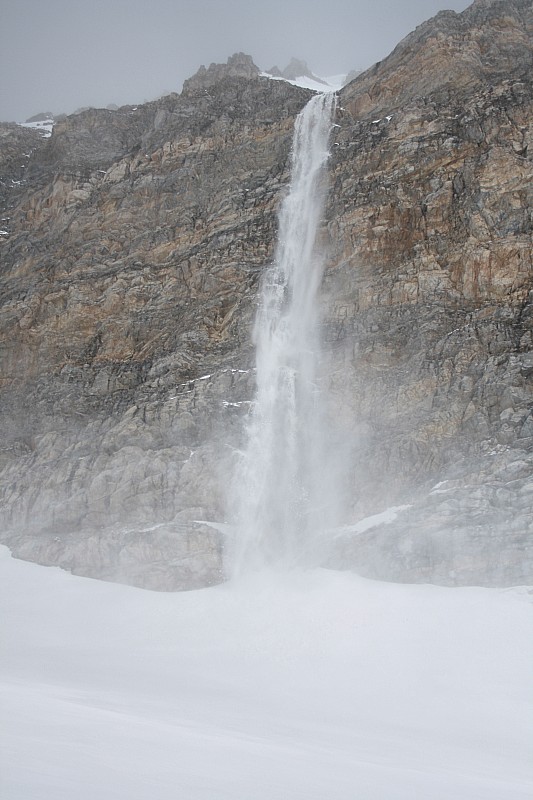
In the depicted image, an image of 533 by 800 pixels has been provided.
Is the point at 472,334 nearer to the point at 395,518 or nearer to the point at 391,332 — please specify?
the point at 391,332

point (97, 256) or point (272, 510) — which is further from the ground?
point (97, 256)

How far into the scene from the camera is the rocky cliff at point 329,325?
20.0m

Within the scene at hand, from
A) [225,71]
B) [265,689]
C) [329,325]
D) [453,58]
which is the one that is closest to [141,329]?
[329,325]

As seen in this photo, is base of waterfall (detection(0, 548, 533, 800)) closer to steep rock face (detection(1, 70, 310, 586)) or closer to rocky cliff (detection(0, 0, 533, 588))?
rocky cliff (detection(0, 0, 533, 588))

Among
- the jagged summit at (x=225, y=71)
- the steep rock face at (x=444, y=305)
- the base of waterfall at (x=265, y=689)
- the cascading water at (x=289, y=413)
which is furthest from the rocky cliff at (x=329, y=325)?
the jagged summit at (x=225, y=71)

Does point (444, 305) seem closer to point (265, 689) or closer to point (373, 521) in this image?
point (373, 521)

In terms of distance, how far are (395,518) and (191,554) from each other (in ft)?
24.1

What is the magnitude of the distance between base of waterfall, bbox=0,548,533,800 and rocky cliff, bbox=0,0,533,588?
185cm

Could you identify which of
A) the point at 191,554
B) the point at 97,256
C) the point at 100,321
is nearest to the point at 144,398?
the point at 100,321

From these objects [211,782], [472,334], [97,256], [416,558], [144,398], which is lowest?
[416,558]

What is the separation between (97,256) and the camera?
30.5 metres

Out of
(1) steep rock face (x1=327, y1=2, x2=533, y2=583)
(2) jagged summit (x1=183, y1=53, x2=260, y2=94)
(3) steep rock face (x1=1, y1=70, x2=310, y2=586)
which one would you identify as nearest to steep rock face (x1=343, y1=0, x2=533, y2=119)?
(1) steep rock face (x1=327, y1=2, x2=533, y2=583)

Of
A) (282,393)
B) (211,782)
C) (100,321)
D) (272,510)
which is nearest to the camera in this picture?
(211,782)

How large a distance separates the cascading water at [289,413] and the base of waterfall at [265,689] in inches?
69.2
